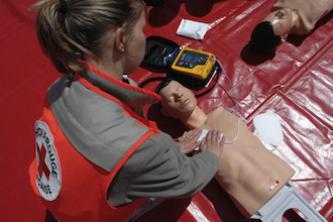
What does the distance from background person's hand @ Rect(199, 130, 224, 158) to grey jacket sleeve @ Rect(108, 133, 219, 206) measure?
0.59 feet

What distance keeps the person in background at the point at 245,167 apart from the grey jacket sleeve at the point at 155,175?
0.22 m

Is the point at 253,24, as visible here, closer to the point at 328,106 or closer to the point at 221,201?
the point at 328,106

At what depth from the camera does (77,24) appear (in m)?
0.81

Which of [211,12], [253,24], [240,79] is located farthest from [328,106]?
[211,12]

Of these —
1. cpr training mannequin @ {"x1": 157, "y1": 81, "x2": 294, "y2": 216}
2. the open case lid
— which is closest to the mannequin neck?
cpr training mannequin @ {"x1": 157, "y1": 81, "x2": 294, "y2": 216}

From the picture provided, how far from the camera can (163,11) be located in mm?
1699

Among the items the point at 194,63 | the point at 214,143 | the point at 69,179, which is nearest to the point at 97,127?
the point at 69,179

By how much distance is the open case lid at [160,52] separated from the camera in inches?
58.6

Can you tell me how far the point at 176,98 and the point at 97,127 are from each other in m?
0.48

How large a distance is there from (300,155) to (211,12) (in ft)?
2.56

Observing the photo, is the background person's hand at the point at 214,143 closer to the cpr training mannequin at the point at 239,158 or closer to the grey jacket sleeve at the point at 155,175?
the cpr training mannequin at the point at 239,158

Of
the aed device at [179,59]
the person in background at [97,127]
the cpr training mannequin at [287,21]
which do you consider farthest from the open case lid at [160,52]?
the person in background at [97,127]

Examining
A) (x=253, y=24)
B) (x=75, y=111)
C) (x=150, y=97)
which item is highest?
(x=75, y=111)

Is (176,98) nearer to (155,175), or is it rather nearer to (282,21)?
(155,175)
